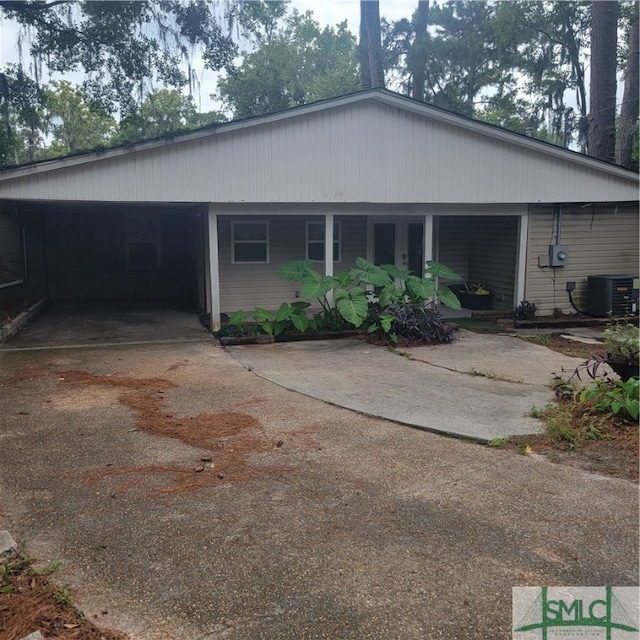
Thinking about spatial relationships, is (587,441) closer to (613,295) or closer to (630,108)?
(613,295)

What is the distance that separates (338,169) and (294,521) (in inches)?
300

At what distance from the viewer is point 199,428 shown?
525 cm

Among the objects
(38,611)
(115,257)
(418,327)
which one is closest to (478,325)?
(418,327)

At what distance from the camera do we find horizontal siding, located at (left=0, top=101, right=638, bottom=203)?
901 centimetres

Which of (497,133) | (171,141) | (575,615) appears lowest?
(575,615)

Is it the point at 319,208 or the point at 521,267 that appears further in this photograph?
the point at 521,267

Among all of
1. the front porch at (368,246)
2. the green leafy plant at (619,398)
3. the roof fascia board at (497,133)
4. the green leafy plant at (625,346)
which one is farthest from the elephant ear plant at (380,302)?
the green leafy plant at (619,398)

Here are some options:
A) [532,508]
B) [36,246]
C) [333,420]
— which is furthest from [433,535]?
[36,246]

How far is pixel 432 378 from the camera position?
23.7 feet

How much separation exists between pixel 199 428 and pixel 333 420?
3.99 feet

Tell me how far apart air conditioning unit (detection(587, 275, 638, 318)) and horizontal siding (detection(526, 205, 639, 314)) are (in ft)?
1.21

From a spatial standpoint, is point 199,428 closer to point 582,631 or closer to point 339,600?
point 339,600

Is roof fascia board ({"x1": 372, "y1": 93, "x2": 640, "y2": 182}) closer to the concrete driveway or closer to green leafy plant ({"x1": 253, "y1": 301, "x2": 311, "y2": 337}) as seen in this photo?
green leafy plant ({"x1": 253, "y1": 301, "x2": 311, "y2": 337})

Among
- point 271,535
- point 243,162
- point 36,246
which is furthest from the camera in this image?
point 36,246
